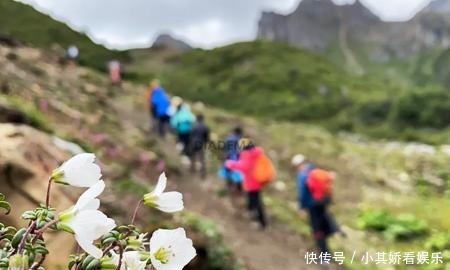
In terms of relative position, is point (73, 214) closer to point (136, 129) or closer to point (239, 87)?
point (136, 129)

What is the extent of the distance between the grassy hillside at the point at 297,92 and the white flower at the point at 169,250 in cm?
2967

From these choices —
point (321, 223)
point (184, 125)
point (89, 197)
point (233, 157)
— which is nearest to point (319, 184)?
point (321, 223)

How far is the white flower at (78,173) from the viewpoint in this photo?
2104 mm

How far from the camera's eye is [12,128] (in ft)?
27.7

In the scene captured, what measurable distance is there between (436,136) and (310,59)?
55658mm

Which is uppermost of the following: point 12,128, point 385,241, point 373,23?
point 373,23

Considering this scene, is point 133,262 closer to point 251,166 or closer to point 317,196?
point 317,196

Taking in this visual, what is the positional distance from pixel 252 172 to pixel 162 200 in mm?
10109

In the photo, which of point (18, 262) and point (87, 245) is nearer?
point (18, 262)

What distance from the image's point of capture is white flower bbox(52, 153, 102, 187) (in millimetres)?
2104

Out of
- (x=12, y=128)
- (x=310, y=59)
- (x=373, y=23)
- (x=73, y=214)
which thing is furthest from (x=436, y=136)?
(x=373, y=23)

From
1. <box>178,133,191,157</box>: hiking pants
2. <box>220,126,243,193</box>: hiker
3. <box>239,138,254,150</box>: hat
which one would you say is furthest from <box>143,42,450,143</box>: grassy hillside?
<box>239,138,254,150</box>: hat

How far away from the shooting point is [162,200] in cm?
219

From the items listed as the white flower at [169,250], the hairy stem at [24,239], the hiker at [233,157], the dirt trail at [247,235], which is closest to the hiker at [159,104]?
the dirt trail at [247,235]
